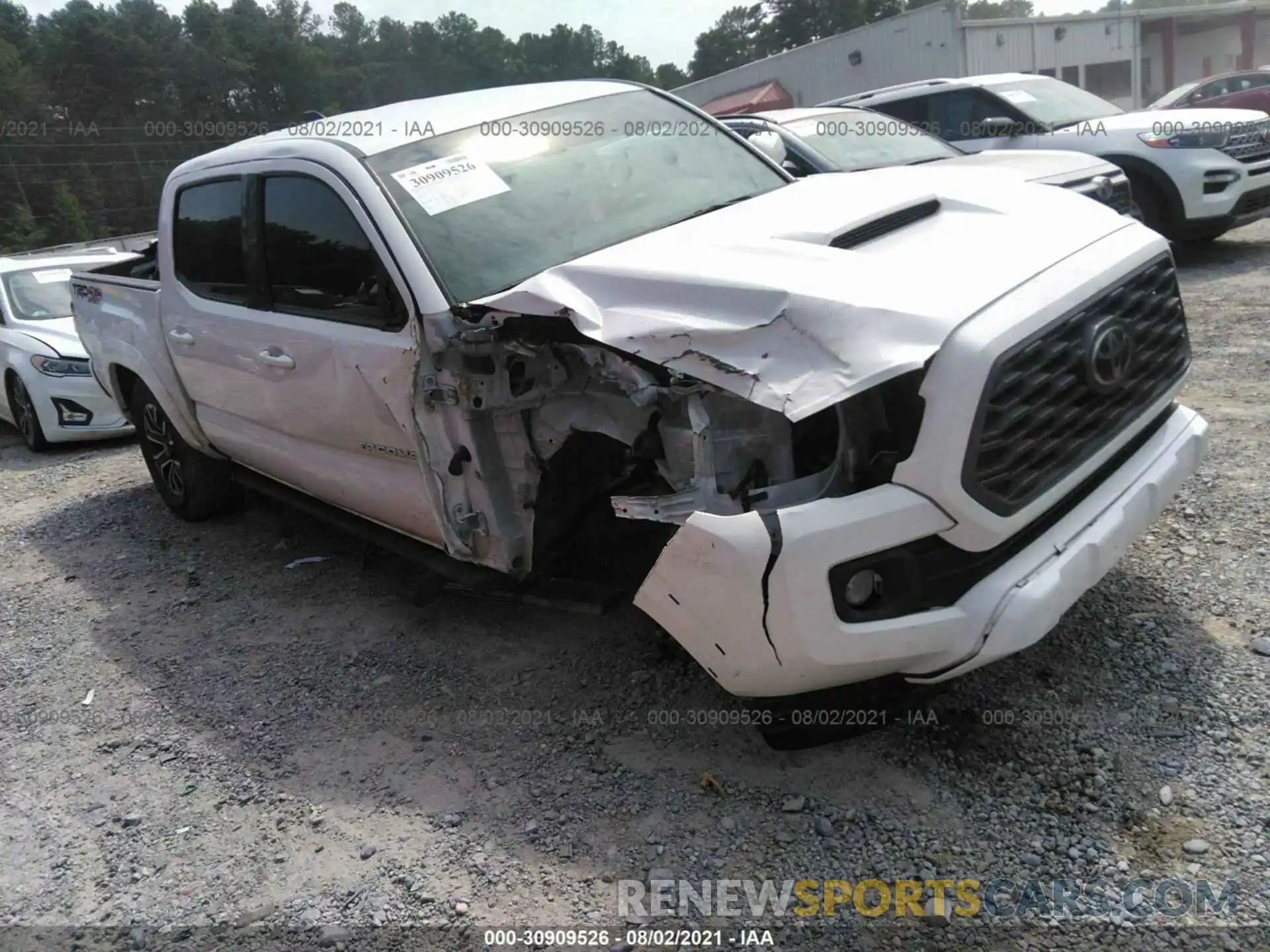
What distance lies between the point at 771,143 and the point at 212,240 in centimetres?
355

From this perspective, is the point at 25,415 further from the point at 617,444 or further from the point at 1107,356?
the point at 1107,356

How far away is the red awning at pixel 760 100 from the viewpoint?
91.8ft

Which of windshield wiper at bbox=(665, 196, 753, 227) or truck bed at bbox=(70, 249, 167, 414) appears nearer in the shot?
windshield wiper at bbox=(665, 196, 753, 227)

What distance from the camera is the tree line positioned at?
30.8 metres

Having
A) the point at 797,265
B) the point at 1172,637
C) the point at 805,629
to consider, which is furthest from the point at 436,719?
the point at 1172,637

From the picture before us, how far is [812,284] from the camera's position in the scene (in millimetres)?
2494

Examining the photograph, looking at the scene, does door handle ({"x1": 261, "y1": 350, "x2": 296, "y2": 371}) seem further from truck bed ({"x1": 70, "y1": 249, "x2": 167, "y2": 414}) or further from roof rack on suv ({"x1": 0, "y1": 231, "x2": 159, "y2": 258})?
roof rack on suv ({"x1": 0, "y1": 231, "x2": 159, "y2": 258})

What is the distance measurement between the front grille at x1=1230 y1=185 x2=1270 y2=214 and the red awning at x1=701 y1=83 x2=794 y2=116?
2016 centimetres

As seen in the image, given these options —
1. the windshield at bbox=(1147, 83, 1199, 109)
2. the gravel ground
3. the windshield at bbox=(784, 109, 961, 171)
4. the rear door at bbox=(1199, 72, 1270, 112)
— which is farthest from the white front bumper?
the windshield at bbox=(1147, 83, 1199, 109)

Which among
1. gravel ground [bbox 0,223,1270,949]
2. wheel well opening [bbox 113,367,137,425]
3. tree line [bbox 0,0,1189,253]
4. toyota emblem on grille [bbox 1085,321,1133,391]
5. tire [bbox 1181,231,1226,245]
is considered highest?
tree line [bbox 0,0,1189,253]

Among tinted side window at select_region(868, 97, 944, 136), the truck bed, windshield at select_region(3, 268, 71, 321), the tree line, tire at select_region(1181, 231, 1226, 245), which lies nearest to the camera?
the truck bed

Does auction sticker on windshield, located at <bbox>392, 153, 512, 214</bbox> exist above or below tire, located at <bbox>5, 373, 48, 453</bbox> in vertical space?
above

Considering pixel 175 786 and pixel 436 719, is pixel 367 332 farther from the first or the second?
pixel 175 786

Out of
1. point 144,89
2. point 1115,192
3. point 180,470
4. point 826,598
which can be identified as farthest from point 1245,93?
point 144,89
